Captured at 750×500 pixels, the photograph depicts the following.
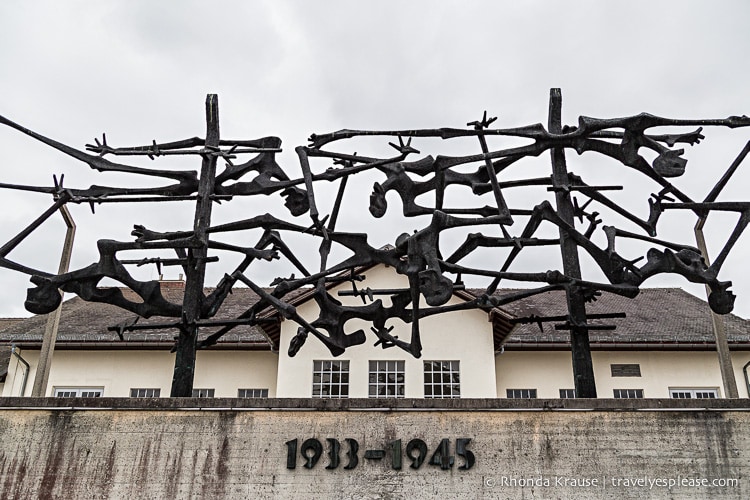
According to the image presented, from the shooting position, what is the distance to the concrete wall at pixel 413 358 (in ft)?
59.5

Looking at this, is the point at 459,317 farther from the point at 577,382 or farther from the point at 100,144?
the point at 100,144

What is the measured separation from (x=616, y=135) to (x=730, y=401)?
4.02 metres

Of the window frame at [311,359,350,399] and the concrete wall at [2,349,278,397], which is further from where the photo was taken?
the concrete wall at [2,349,278,397]

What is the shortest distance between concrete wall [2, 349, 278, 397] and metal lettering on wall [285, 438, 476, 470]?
11.6 metres

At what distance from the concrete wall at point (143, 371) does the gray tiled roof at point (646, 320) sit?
728 cm

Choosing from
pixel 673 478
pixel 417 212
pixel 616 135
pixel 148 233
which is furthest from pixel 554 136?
pixel 148 233

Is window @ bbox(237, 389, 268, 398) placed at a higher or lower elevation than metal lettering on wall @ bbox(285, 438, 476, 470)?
higher

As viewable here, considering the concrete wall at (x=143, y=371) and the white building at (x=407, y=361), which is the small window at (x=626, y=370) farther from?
the concrete wall at (x=143, y=371)

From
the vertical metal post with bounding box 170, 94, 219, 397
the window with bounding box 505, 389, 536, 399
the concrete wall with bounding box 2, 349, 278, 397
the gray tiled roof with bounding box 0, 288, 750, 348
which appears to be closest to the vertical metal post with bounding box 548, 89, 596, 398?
the vertical metal post with bounding box 170, 94, 219, 397

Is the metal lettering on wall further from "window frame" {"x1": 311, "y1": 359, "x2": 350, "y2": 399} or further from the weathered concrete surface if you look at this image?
"window frame" {"x1": 311, "y1": 359, "x2": 350, "y2": 399}

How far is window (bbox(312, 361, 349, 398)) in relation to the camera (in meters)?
18.2

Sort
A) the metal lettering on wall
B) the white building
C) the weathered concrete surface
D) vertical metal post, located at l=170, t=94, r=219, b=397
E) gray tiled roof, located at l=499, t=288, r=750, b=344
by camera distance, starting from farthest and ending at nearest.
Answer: gray tiled roof, located at l=499, t=288, r=750, b=344 → the white building → vertical metal post, located at l=170, t=94, r=219, b=397 → the metal lettering on wall → the weathered concrete surface

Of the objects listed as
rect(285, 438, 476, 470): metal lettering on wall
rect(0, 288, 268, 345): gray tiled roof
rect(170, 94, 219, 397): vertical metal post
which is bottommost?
rect(285, 438, 476, 470): metal lettering on wall

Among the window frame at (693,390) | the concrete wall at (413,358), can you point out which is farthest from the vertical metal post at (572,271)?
the window frame at (693,390)
